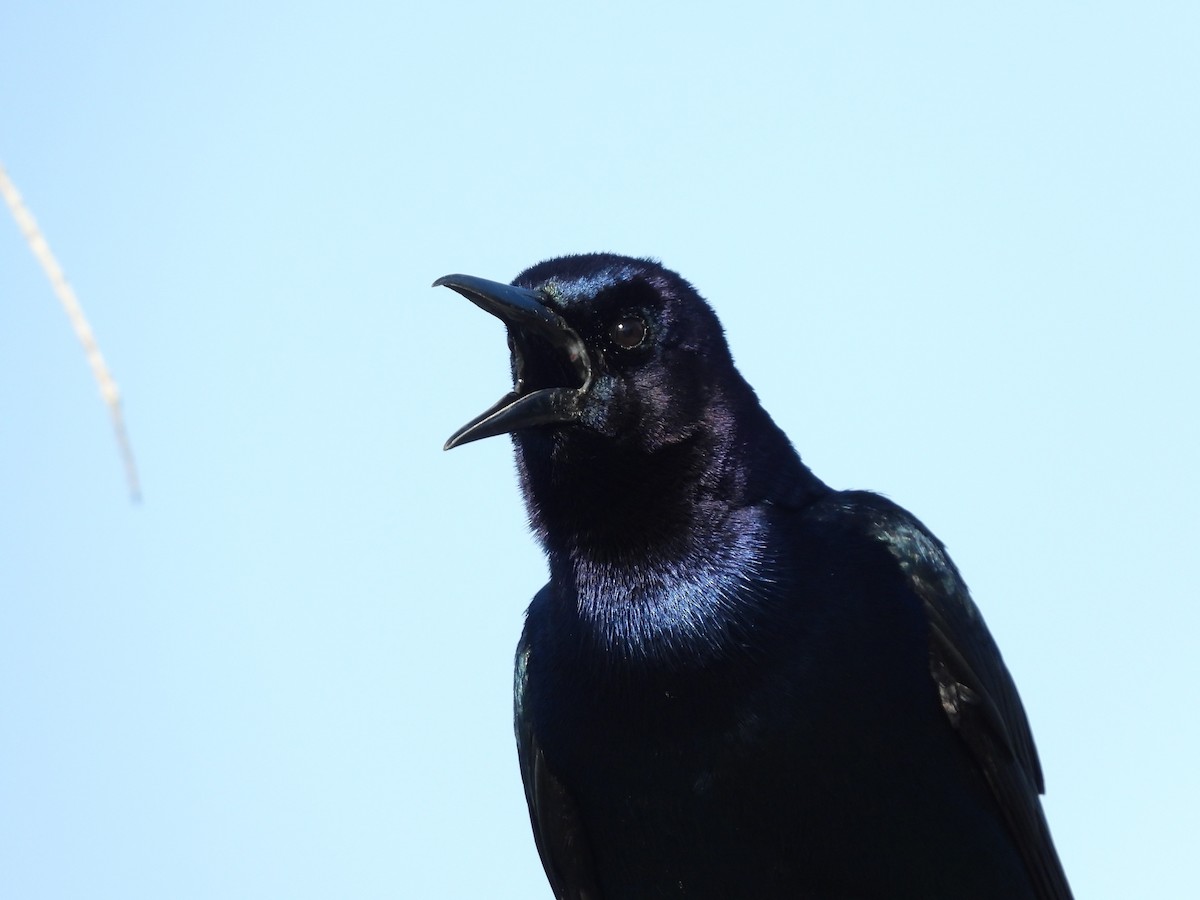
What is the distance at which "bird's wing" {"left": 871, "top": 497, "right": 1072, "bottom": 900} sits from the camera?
20.4ft

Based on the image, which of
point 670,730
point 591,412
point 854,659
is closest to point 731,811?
point 670,730

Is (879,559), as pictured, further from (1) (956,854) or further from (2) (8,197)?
(2) (8,197)

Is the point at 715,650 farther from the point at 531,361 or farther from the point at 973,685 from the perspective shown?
the point at 531,361

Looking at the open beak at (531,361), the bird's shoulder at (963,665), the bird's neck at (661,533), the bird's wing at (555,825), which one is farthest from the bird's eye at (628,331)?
the bird's wing at (555,825)

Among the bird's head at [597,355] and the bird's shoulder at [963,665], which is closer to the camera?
the bird's head at [597,355]

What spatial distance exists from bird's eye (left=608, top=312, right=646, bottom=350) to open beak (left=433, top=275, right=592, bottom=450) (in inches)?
6.1

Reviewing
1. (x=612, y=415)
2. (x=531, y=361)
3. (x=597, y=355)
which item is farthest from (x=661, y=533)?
(x=531, y=361)

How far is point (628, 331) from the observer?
6.21 metres

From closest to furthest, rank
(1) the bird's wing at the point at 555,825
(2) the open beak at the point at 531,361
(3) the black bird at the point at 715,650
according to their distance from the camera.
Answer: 1. (3) the black bird at the point at 715,650
2. (2) the open beak at the point at 531,361
3. (1) the bird's wing at the point at 555,825

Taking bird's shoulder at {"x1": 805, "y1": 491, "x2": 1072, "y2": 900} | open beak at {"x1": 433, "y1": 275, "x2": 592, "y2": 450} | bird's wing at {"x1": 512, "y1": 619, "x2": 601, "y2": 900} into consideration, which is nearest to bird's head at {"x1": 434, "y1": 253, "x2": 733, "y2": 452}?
open beak at {"x1": 433, "y1": 275, "x2": 592, "y2": 450}

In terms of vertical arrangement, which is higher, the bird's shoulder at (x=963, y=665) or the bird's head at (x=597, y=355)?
the bird's head at (x=597, y=355)

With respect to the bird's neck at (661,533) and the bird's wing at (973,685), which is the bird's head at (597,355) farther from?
the bird's wing at (973,685)

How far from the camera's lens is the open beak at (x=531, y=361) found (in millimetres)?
5934

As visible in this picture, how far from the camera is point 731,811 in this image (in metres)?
5.59
